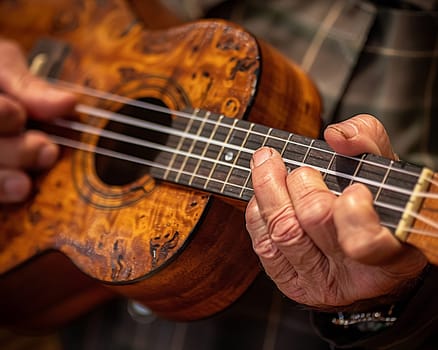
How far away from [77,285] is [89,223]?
8.5 inches

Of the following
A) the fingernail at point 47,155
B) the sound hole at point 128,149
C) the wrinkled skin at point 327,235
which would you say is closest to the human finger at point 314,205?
the wrinkled skin at point 327,235

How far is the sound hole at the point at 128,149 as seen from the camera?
93 centimetres

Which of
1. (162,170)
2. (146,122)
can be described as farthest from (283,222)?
(146,122)

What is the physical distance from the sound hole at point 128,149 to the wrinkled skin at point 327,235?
0.97 ft

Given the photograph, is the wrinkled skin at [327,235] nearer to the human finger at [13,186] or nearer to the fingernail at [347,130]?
the fingernail at [347,130]

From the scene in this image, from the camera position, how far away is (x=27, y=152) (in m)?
0.97

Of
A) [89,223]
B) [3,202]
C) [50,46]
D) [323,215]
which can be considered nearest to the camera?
[323,215]

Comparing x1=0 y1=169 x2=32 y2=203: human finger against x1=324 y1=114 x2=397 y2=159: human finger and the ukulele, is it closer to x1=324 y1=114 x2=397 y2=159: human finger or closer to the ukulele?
the ukulele

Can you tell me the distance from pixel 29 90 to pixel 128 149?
20 cm

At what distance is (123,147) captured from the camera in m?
0.96

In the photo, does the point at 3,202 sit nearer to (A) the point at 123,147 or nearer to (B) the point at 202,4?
(A) the point at 123,147

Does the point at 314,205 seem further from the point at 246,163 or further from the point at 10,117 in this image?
the point at 10,117

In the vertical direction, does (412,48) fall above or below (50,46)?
above

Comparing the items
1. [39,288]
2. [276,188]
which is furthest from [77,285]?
[276,188]
